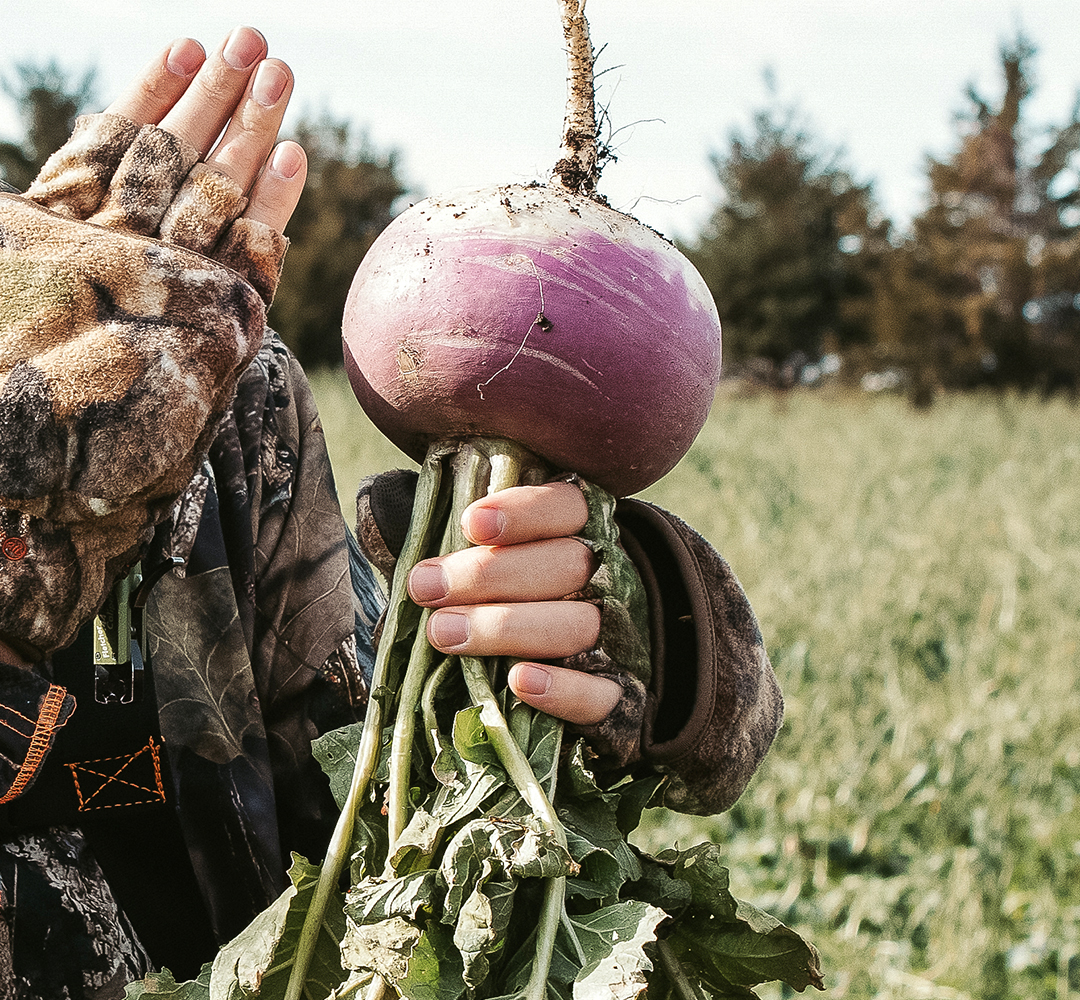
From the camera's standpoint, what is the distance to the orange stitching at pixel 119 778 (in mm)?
1051

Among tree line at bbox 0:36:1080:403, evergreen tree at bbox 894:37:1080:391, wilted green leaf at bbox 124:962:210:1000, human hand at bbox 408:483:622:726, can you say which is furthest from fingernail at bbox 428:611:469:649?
evergreen tree at bbox 894:37:1080:391

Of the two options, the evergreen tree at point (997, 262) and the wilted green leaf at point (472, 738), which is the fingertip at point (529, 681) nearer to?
the wilted green leaf at point (472, 738)

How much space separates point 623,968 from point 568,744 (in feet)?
0.75

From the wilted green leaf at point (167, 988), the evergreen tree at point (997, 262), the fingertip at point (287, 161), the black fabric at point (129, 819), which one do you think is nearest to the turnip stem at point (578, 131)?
the fingertip at point (287, 161)

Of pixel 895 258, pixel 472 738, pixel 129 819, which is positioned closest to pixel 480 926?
pixel 472 738

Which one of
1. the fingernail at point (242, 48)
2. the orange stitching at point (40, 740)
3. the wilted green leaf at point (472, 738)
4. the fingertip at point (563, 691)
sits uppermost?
the fingernail at point (242, 48)

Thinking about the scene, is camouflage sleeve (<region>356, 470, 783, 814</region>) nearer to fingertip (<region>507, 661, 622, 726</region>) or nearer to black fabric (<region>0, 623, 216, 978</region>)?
fingertip (<region>507, 661, 622, 726</region>)

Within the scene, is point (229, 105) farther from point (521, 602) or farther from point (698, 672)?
point (698, 672)

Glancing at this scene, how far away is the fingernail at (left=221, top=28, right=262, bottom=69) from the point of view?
97cm

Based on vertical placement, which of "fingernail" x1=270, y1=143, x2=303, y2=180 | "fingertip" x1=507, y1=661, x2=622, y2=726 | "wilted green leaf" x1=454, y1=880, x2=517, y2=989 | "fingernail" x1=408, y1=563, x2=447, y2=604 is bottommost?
"wilted green leaf" x1=454, y1=880, x2=517, y2=989

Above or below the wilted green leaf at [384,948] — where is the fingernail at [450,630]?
above

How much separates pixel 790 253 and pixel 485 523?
25179mm

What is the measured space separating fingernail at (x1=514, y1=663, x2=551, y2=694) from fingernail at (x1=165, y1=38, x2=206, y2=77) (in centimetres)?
65

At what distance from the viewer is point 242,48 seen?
977 mm
